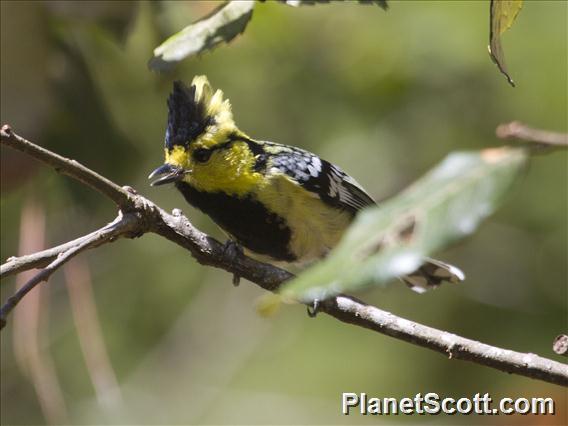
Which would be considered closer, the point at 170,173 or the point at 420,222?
the point at 420,222

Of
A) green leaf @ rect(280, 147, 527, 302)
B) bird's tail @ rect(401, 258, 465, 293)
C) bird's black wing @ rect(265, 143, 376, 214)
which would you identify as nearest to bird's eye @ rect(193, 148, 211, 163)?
bird's black wing @ rect(265, 143, 376, 214)

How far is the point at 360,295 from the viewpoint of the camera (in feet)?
13.5

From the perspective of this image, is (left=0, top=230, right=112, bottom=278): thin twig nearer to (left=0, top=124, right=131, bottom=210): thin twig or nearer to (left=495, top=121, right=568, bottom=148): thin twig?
(left=0, top=124, right=131, bottom=210): thin twig

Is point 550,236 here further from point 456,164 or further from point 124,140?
point 456,164

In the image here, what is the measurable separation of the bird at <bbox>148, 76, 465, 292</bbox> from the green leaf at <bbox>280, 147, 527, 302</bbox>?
1.81m

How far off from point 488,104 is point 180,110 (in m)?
1.92

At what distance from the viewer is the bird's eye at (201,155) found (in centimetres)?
299

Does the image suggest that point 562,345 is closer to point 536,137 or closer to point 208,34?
point 536,137

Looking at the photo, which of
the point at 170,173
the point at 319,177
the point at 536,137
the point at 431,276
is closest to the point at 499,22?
the point at 536,137

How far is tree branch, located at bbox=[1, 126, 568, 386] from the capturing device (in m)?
1.49

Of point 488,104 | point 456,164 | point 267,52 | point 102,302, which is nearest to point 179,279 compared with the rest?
point 102,302

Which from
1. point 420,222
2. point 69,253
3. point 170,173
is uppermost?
point 170,173

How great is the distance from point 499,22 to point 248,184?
5.46 ft

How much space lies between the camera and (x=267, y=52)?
→ 4.22m
